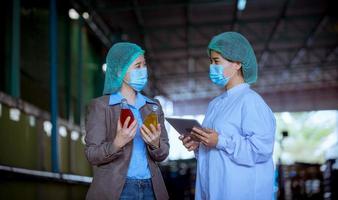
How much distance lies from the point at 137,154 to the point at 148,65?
11.7 metres

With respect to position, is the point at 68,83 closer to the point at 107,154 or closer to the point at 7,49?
the point at 7,49

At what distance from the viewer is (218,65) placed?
2547 millimetres

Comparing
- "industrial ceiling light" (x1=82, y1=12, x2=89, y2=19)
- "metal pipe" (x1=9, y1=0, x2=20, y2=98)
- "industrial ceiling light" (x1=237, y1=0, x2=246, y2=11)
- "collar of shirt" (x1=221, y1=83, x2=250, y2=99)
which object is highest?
"industrial ceiling light" (x1=237, y1=0, x2=246, y2=11)

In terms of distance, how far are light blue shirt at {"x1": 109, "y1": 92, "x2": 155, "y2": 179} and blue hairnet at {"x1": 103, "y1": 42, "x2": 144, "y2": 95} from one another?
0.05 m

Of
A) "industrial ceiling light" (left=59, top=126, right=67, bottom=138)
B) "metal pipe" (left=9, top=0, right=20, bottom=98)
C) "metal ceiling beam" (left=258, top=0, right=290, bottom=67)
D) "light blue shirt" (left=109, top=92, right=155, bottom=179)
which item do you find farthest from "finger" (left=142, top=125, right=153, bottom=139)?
"metal ceiling beam" (left=258, top=0, right=290, bottom=67)

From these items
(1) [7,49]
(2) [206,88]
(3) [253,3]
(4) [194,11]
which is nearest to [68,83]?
(1) [7,49]

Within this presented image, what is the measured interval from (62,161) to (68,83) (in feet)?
6.03

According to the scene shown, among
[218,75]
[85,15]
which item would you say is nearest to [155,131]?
[218,75]

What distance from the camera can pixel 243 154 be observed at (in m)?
2.31

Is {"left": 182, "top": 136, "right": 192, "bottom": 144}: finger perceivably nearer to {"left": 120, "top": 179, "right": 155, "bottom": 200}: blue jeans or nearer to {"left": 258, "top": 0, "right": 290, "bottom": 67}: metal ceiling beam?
{"left": 120, "top": 179, "right": 155, "bottom": 200}: blue jeans

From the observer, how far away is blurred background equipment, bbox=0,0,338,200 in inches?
241

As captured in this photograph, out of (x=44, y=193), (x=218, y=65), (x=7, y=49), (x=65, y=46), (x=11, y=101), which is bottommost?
(x=44, y=193)

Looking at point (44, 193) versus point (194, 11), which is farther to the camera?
point (194, 11)

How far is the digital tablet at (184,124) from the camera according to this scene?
240 cm
